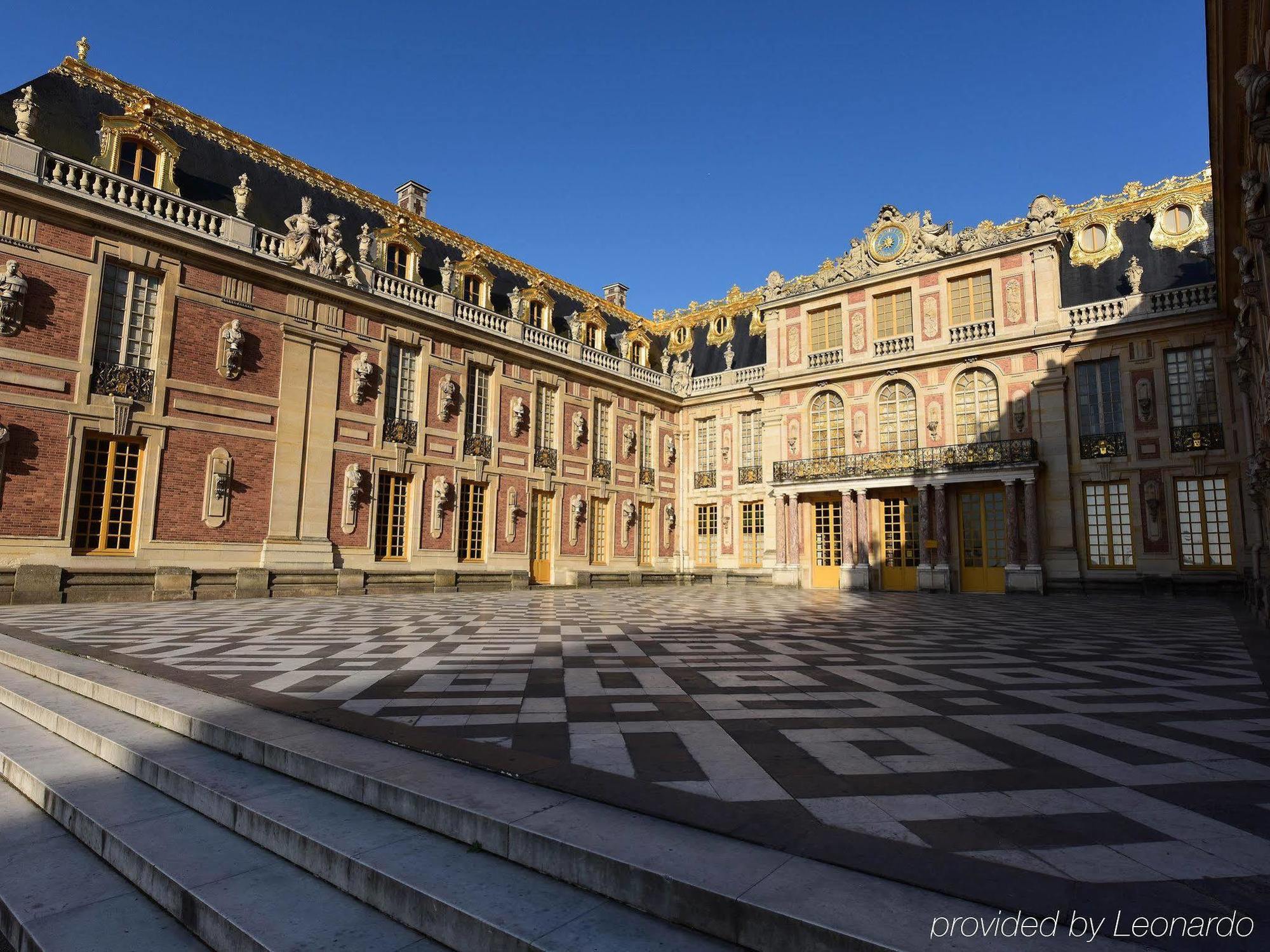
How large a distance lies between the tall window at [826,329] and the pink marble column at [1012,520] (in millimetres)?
8263

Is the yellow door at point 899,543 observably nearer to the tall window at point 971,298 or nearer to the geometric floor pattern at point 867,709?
the tall window at point 971,298

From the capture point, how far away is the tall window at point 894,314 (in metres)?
25.1

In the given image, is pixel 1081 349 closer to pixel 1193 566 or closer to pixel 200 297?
pixel 1193 566

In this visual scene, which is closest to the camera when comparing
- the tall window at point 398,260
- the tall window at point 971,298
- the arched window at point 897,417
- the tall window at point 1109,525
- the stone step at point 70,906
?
the stone step at point 70,906

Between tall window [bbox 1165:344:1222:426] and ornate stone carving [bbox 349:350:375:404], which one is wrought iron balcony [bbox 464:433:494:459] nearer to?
ornate stone carving [bbox 349:350:375:404]

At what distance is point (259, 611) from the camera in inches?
477

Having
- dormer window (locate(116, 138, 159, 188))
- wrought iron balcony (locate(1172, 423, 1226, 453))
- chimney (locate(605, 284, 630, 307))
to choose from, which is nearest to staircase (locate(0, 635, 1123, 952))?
dormer window (locate(116, 138, 159, 188))

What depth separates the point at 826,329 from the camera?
88.5ft

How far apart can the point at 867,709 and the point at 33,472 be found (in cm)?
1606

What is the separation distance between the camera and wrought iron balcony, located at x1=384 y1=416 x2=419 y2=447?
64.2 feet

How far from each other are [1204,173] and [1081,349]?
654cm

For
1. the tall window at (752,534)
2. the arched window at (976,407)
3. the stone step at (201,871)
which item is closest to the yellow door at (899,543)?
the arched window at (976,407)

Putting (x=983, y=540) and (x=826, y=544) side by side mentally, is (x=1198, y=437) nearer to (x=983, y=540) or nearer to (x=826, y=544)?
(x=983, y=540)

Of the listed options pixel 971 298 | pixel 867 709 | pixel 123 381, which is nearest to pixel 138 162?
pixel 123 381
